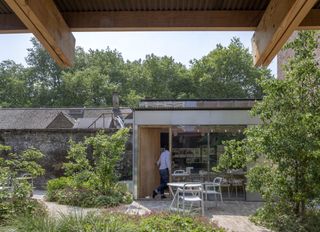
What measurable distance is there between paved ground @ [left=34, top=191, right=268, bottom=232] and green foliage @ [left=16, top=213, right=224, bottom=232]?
2.47m

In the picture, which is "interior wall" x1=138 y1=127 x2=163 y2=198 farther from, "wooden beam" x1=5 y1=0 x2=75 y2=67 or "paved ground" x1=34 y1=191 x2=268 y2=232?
"wooden beam" x1=5 y1=0 x2=75 y2=67

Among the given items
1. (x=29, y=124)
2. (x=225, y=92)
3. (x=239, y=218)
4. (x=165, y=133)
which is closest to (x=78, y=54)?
(x=225, y=92)

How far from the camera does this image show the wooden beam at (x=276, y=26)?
2531mm

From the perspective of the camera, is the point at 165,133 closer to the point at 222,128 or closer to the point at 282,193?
the point at 222,128

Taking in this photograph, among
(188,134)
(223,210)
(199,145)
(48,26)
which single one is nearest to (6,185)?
(223,210)

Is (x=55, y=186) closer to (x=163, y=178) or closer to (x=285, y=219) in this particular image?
(x=163, y=178)

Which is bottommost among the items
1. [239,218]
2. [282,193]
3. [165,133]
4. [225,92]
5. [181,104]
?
[239,218]

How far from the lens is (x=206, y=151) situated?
15.8 m

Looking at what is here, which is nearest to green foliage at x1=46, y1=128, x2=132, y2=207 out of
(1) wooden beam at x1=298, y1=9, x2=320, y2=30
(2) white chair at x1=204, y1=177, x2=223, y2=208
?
(2) white chair at x1=204, y1=177, x2=223, y2=208

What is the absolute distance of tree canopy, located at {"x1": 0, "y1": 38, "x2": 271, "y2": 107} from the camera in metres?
47.4

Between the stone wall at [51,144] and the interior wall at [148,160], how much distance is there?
9.45 feet

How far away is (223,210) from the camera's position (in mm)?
12820

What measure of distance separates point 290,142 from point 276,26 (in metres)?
6.23

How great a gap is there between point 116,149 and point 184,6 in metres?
11.5
